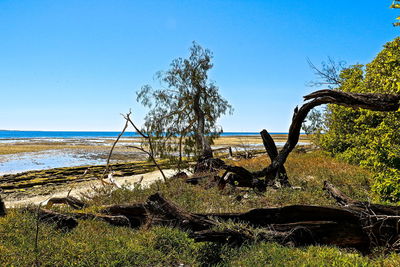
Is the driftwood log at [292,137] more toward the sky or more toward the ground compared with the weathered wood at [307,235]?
Answer: more toward the sky

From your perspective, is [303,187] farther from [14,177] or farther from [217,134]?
[14,177]

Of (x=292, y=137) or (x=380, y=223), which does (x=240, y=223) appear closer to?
(x=380, y=223)

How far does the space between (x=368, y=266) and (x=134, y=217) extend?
513 centimetres

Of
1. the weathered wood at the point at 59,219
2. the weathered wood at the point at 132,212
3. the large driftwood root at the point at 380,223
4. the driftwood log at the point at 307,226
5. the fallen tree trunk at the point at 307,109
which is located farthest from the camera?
the weathered wood at the point at 132,212

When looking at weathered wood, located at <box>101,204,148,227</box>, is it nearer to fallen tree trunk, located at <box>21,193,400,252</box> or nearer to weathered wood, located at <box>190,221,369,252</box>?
fallen tree trunk, located at <box>21,193,400,252</box>

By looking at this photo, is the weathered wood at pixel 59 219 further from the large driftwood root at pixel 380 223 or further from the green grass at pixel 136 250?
the large driftwood root at pixel 380 223

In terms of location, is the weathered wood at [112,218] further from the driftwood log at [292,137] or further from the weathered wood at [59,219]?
the driftwood log at [292,137]

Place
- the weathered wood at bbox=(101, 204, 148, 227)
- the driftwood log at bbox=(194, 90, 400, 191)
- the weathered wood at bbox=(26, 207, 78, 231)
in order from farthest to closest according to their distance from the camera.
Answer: the driftwood log at bbox=(194, 90, 400, 191) < the weathered wood at bbox=(101, 204, 148, 227) < the weathered wood at bbox=(26, 207, 78, 231)

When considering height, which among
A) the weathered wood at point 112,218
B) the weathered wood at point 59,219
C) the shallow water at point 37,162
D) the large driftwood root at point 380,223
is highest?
the large driftwood root at point 380,223

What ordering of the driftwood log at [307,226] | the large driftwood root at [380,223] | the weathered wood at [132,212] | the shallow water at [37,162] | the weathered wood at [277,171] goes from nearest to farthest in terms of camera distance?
the large driftwood root at [380,223], the driftwood log at [307,226], the weathered wood at [132,212], the weathered wood at [277,171], the shallow water at [37,162]

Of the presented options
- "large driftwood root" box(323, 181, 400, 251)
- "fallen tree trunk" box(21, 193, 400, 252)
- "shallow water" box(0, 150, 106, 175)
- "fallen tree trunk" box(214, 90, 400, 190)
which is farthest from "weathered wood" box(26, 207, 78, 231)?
"shallow water" box(0, 150, 106, 175)

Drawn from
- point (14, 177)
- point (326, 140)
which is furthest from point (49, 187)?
point (326, 140)

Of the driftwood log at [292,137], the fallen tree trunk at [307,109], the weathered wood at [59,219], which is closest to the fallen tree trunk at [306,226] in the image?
the weathered wood at [59,219]

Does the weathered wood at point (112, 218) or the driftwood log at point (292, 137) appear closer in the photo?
the weathered wood at point (112, 218)
